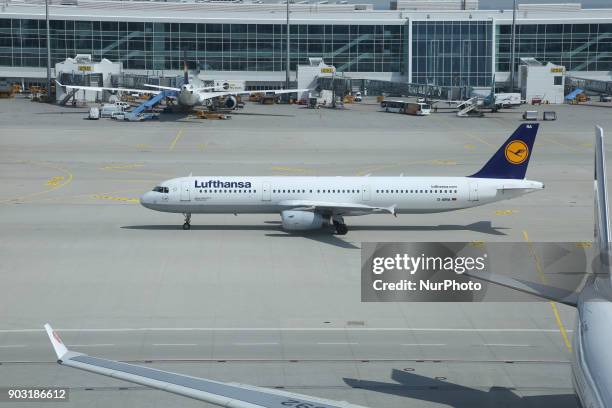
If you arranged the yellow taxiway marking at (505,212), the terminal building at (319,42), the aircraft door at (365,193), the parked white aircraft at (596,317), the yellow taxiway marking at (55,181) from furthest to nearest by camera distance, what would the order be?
the terminal building at (319,42), the yellow taxiway marking at (55,181), the yellow taxiway marking at (505,212), the aircraft door at (365,193), the parked white aircraft at (596,317)

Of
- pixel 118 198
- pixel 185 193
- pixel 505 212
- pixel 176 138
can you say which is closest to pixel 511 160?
pixel 505 212

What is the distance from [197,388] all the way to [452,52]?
167091 mm

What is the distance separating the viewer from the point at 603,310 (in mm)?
24672

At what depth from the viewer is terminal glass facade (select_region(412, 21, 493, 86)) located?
596ft

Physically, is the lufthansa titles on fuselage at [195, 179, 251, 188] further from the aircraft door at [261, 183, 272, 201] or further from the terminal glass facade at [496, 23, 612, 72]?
the terminal glass facade at [496, 23, 612, 72]

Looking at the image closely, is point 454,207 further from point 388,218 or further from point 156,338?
point 156,338

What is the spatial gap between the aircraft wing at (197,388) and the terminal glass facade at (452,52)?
16404cm

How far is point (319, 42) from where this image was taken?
184250 millimetres

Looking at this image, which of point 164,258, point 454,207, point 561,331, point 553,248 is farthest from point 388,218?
point 561,331

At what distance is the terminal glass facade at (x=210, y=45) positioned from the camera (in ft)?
594

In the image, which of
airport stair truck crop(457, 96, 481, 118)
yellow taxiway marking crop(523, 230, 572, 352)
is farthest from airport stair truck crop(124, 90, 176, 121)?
yellow taxiway marking crop(523, 230, 572, 352)

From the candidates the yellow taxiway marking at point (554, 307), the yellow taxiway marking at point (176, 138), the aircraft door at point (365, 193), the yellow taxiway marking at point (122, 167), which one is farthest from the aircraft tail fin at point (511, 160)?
the yellow taxiway marking at point (176, 138)

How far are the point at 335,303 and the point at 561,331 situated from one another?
1049 centimetres

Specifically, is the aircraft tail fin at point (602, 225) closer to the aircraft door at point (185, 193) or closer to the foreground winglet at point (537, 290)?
the foreground winglet at point (537, 290)
